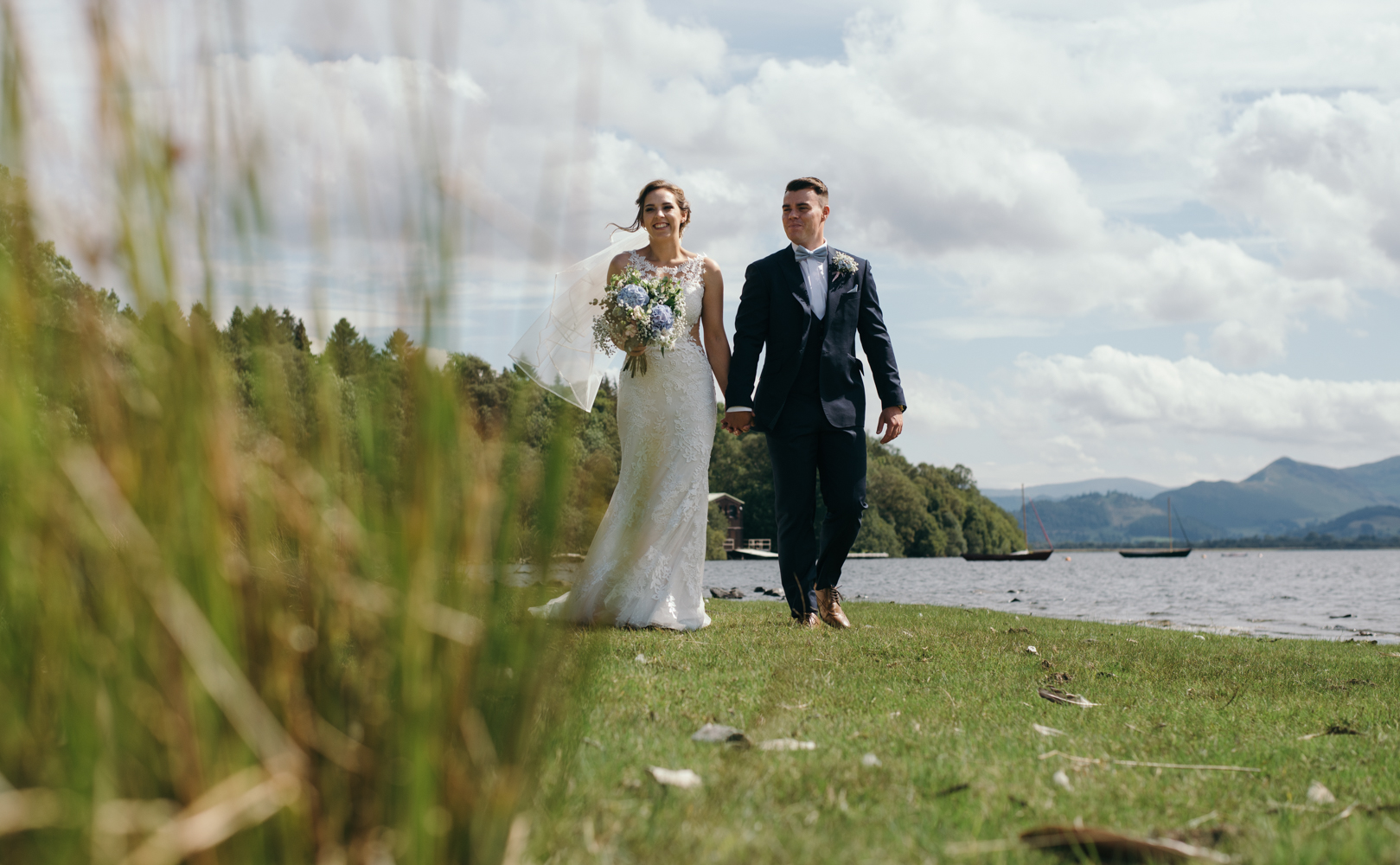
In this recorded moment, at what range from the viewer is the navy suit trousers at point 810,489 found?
7555 millimetres

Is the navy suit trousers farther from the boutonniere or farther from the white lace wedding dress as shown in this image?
the boutonniere

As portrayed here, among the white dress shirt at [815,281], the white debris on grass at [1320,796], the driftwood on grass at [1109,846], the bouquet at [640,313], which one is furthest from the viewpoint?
the white dress shirt at [815,281]

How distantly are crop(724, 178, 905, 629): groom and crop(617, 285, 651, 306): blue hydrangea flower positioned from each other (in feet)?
2.70

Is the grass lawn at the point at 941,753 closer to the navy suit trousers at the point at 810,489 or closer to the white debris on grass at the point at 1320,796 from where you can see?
the white debris on grass at the point at 1320,796

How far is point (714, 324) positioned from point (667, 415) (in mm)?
967

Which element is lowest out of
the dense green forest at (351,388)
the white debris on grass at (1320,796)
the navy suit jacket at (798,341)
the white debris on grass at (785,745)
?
the white debris on grass at (1320,796)

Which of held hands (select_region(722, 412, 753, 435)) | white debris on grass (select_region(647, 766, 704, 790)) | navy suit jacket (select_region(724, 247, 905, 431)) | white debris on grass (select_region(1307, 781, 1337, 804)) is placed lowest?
white debris on grass (select_region(1307, 781, 1337, 804))

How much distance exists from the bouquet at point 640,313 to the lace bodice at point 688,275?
95 millimetres

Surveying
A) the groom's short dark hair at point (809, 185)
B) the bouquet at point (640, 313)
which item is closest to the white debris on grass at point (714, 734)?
the bouquet at point (640, 313)

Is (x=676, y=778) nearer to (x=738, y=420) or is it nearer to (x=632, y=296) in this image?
(x=738, y=420)

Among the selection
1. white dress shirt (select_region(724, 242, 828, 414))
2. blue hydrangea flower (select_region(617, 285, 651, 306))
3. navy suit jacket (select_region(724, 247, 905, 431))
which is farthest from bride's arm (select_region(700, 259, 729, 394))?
blue hydrangea flower (select_region(617, 285, 651, 306))

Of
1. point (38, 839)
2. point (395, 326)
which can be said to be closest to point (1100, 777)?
point (395, 326)

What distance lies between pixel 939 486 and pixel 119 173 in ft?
379

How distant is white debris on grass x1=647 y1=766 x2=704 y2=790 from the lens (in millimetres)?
2447
